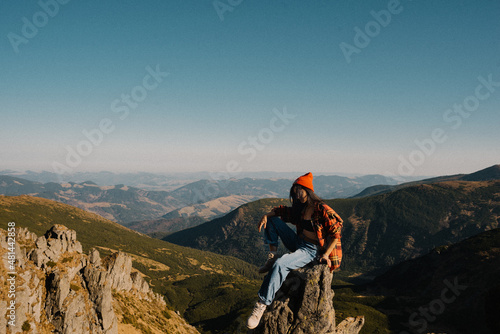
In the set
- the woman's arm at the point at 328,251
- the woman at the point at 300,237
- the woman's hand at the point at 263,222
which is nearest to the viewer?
the woman at the point at 300,237

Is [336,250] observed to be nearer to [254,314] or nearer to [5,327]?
[254,314]

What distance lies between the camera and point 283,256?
10.7 metres

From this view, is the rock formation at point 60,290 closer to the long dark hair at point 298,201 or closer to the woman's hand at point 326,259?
the long dark hair at point 298,201

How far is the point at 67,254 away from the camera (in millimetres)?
52250

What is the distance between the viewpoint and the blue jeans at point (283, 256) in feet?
33.6

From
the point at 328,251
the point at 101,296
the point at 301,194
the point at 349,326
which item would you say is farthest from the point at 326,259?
the point at 101,296

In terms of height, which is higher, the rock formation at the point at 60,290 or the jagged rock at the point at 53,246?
the jagged rock at the point at 53,246

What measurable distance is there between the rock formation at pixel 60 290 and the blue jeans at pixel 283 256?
45.7 m

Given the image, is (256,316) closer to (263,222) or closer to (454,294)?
(263,222)

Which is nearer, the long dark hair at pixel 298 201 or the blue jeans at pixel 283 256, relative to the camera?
the blue jeans at pixel 283 256

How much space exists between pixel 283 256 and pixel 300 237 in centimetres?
187

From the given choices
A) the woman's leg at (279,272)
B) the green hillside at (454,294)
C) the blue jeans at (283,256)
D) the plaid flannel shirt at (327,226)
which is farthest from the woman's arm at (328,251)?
the green hillside at (454,294)

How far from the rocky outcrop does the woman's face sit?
3249 millimetres

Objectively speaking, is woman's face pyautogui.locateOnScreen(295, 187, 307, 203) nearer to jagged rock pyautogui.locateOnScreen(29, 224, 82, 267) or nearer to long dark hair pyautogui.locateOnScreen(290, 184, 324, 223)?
long dark hair pyautogui.locateOnScreen(290, 184, 324, 223)
